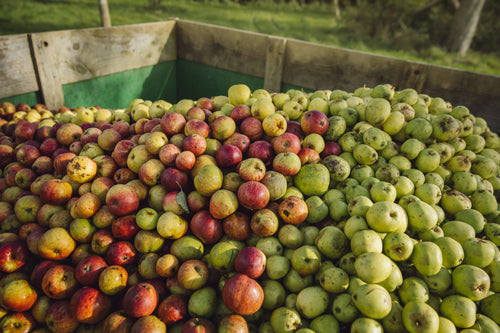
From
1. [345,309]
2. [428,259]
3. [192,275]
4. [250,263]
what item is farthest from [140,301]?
[428,259]

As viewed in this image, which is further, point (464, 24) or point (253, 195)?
point (464, 24)

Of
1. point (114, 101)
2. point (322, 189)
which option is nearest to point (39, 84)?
point (114, 101)

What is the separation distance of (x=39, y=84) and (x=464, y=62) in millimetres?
14825

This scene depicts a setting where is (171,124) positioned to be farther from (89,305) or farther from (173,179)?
(89,305)

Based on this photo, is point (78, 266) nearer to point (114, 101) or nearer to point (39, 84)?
point (39, 84)

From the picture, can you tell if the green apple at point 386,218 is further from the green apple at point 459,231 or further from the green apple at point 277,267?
the green apple at point 277,267

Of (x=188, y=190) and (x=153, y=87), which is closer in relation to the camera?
(x=188, y=190)

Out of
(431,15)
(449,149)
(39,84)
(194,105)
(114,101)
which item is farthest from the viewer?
(431,15)

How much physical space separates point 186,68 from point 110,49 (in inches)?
65.3

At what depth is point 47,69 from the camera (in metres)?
4.52

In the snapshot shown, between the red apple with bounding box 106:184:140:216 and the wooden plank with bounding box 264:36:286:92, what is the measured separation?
142 inches

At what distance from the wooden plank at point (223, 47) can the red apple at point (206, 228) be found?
148 inches

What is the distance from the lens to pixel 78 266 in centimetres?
228

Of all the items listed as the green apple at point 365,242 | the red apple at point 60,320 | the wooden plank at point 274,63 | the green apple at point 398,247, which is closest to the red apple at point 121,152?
the red apple at point 60,320
